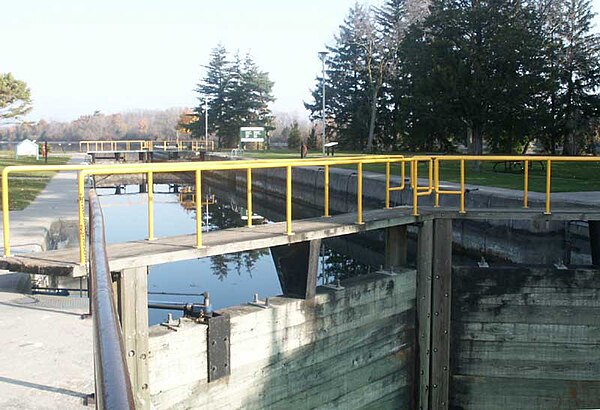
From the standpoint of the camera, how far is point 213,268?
49.5 ft

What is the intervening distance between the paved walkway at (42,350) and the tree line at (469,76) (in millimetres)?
20751

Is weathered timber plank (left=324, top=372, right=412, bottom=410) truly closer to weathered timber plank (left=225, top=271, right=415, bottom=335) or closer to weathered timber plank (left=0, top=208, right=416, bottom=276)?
weathered timber plank (left=225, top=271, right=415, bottom=335)

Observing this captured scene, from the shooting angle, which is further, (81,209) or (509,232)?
(509,232)

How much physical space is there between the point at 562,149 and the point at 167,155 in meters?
26.7

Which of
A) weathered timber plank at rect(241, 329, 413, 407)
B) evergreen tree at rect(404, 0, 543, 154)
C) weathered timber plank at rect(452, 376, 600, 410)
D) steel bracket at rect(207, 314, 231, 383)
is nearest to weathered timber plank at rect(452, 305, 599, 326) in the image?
weathered timber plank at rect(452, 376, 600, 410)

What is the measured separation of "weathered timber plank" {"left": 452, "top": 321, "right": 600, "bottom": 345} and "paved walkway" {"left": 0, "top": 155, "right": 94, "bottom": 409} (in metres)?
5.46

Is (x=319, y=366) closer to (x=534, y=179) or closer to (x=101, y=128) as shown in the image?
(x=534, y=179)

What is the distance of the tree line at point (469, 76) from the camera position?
24312mm

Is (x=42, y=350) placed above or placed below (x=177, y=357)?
above

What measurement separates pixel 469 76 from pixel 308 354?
19.3m

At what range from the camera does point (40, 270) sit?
5.23 metres

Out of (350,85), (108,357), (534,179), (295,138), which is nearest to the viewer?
(108,357)

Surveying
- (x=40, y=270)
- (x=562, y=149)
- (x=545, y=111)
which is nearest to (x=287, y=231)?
(x=40, y=270)

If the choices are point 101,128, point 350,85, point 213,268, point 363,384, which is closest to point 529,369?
point 363,384
